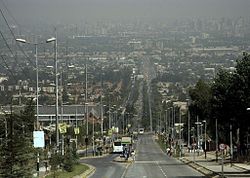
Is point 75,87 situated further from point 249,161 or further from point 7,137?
point 7,137

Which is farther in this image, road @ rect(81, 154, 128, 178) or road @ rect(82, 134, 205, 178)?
road @ rect(81, 154, 128, 178)

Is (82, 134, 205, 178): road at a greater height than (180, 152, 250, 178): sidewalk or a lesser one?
lesser

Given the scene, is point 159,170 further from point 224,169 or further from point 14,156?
point 14,156

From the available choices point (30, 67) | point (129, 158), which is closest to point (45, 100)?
point (129, 158)

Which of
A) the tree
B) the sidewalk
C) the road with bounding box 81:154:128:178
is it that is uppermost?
the tree

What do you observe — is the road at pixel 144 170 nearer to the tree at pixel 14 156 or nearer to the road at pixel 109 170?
the road at pixel 109 170

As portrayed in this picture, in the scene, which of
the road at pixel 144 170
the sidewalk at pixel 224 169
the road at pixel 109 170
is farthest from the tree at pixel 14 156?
the road at pixel 109 170

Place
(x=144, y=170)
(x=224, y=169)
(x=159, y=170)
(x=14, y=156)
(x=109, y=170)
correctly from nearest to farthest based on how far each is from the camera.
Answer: (x=14, y=156) < (x=224, y=169) < (x=159, y=170) < (x=144, y=170) < (x=109, y=170)

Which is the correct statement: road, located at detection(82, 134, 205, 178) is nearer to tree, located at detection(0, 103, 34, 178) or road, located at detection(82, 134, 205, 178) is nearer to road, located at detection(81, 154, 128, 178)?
road, located at detection(81, 154, 128, 178)

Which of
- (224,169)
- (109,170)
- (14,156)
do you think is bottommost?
(109,170)

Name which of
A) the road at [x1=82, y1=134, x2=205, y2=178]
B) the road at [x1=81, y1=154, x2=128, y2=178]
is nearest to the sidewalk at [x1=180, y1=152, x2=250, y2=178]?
the road at [x1=82, y1=134, x2=205, y2=178]

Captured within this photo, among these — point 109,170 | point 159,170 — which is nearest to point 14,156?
point 159,170
